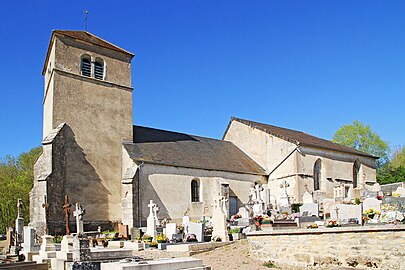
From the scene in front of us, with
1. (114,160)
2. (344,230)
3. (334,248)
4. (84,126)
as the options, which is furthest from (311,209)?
(84,126)

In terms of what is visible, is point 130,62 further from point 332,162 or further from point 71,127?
point 332,162

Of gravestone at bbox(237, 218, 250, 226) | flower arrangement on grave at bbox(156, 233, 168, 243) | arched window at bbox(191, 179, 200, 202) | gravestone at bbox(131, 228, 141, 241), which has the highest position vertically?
arched window at bbox(191, 179, 200, 202)

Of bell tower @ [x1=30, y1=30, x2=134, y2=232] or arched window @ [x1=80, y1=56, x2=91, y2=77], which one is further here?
arched window @ [x1=80, y1=56, x2=91, y2=77]

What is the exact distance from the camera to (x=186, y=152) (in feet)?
98.2

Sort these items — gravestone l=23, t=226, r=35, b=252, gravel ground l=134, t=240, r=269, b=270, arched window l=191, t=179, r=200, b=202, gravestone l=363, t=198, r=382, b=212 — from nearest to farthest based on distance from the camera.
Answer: gravel ground l=134, t=240, r=269, b=270 < gravestone l=23, t=226, r=35, b=252 < gravestone l=363, t=198, r=382, b=212 < arched window l=191, t=179, r=200, b=202

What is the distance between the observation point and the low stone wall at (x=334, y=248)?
10.1 m

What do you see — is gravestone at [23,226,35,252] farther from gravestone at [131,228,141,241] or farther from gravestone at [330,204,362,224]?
gravestone at [330,204,362,224]

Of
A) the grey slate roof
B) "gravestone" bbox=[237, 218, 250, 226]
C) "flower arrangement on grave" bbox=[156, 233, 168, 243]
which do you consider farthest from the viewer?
the grey slate roof

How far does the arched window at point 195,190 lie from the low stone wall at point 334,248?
49.6ft

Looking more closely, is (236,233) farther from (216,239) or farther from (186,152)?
(186,152)

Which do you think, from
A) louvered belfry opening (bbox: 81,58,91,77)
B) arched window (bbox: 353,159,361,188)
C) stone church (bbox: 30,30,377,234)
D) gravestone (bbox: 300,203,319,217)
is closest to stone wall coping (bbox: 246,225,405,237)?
gravestone (bbox: 300,203,319,217)

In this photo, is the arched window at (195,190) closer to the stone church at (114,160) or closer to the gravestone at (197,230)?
the stone church at (114,160)

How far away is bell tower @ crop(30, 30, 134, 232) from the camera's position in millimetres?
23812

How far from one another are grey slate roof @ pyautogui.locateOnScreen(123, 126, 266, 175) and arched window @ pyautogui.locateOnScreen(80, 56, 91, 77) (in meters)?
5.02
